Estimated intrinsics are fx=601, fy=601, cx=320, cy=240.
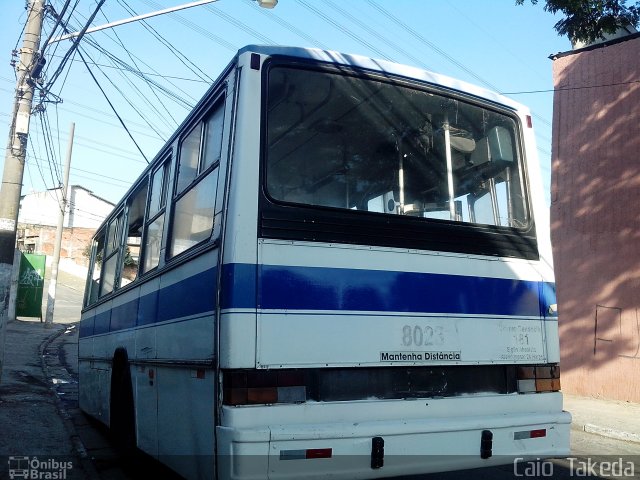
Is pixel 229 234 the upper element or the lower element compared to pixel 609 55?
lower

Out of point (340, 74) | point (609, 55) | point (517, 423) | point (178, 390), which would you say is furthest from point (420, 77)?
point (609, 55)

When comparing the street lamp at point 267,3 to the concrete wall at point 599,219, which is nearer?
the street lamp at point 267,3

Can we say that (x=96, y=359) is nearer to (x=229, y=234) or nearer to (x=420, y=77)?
(x=229, y=234)

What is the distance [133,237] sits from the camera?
5973 millimetres

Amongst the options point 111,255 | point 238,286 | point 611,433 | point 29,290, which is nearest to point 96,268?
point 111,255

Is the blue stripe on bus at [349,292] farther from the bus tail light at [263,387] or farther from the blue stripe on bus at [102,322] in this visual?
the blue stripe on bus at [102,322]

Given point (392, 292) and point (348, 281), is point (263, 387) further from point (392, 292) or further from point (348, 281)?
point (392, 292)

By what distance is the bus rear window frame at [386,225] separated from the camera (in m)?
3.50

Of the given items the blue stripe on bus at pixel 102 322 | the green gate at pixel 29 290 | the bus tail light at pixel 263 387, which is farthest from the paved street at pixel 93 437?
the green gate at pixel 29 290

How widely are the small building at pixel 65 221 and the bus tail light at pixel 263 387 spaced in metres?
45.1

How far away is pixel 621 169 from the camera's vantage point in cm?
1065

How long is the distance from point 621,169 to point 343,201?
8.57 m

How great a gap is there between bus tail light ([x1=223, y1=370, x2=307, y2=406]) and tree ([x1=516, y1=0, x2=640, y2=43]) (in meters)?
7.73

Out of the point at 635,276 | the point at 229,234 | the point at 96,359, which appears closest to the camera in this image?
the point at 229,234
